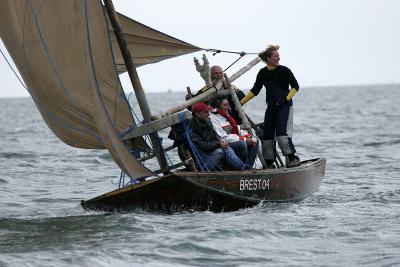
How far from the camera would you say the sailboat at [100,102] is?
42.5ft

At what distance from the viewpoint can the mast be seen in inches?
522

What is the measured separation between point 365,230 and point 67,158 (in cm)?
1510

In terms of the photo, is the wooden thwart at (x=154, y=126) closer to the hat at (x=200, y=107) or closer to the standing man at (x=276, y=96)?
the hat at (x=200, y=107)

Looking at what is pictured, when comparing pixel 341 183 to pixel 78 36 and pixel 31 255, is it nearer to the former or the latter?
pixel 78 36

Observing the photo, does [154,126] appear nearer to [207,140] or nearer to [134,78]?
[134,78]

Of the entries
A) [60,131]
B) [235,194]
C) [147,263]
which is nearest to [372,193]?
[235,194]

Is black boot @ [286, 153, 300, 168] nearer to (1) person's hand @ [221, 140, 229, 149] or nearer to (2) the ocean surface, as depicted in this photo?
(2) the ocean surface

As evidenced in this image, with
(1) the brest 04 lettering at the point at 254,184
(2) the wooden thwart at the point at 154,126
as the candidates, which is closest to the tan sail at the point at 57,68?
(2) the wooden thwart at the point at 154,126

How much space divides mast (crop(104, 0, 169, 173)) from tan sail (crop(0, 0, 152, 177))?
0.23 metres

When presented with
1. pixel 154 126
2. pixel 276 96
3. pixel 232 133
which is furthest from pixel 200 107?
pixel 276 96

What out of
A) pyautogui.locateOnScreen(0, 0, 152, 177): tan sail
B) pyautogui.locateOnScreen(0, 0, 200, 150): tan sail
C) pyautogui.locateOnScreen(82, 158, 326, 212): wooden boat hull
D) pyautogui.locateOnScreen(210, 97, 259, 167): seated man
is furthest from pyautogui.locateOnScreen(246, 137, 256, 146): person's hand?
pyautogui.locateOnScreen(0, 0, 152, 177): tan sail

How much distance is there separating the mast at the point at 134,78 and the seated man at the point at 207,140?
0.53 meters

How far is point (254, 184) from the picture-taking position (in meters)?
13.8

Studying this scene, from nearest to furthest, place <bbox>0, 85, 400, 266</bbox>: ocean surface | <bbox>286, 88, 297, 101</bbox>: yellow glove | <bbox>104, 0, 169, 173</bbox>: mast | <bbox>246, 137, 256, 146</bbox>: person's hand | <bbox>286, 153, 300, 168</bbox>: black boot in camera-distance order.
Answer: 1. <bbox>0, 85, 400, 266</bbox>: ocean surface
2. <bbox>104, 0, 169, 173</bbox>: mast
3. <bbox>246, 137, 256, 146</bbox>: person's hand
4. <bbox>286, 88, 297, 101</bbox>: yellow glove
5. <bbox>286, 153, 300, 168</bbox>: black boot
